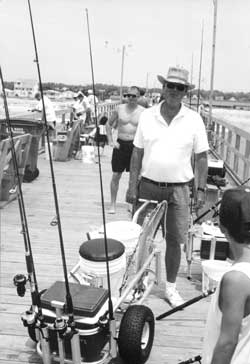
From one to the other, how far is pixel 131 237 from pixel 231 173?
6.05 metres

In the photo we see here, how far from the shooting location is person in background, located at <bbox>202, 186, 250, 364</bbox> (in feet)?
4.43

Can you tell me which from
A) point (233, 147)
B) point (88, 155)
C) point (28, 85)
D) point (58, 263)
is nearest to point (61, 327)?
point (58, 263)

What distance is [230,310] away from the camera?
1.36 metres

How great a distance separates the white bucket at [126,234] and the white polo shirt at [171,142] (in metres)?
0.43

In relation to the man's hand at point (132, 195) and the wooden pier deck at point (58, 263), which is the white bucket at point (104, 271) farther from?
the man's hand at point (132, 195)

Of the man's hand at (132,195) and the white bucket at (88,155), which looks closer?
the man's hand at (132,195)

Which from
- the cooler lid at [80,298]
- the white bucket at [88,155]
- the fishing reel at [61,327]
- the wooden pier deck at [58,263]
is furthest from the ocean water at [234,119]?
the fishing reel at [61,327]

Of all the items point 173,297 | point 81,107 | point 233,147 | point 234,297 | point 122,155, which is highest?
point 234,297

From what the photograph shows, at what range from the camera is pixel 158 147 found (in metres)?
3.20

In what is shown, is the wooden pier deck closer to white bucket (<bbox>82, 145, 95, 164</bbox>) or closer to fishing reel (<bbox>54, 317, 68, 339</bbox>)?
fishing reel (<bbox>54, 317, 68, 339</bbox>)

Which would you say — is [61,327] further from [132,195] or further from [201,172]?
[201,172]

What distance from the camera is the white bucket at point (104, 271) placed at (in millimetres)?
2652

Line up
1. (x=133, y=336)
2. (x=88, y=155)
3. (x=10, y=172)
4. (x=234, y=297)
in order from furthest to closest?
1. (x=88, y=155)
2. (x=10, y=172)
3. (x=133, y=336)
4. (x=234, y=297)

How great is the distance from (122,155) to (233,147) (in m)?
3.26
